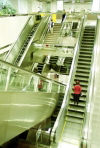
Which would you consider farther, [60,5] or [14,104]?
[60,5]

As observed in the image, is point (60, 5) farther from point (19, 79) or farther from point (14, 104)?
point (14, 104)

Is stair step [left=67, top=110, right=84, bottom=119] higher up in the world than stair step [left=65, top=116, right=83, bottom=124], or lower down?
higher up

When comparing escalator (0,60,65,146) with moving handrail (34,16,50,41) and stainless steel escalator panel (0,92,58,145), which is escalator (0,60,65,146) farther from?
moving handrail (34,16,50,41)

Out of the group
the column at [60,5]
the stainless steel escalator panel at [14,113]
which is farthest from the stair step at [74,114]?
the column at [60,5]

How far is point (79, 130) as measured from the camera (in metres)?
7.58

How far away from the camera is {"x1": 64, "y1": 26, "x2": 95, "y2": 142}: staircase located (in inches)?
300

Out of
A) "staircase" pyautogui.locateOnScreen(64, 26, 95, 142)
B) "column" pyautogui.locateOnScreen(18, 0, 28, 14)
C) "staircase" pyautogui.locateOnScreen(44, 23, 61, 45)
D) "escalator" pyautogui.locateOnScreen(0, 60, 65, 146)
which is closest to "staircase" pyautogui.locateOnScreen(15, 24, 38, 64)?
"staircase" pyautogui.locateOnScreen(44, 23, 61, 45)

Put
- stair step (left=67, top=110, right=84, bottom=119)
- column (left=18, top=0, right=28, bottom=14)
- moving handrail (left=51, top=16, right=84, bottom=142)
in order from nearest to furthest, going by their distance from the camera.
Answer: moving handrail (left=51, top=16, right=84, bottom=142), stair step (left=67, top=110, right=84, bottom=119), column (left=18, top=0, right=28, bottom=14)

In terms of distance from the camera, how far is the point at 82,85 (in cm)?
932

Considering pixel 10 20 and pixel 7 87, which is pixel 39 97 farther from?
pixel 10 20

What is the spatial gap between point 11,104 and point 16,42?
316 inches

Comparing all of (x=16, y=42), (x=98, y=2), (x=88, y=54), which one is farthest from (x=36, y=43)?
(x=98, y=2)

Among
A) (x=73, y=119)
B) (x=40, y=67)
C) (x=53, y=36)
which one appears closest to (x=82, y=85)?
(x=73, y=119)

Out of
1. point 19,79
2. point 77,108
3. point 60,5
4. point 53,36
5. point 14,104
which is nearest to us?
point 14,104
